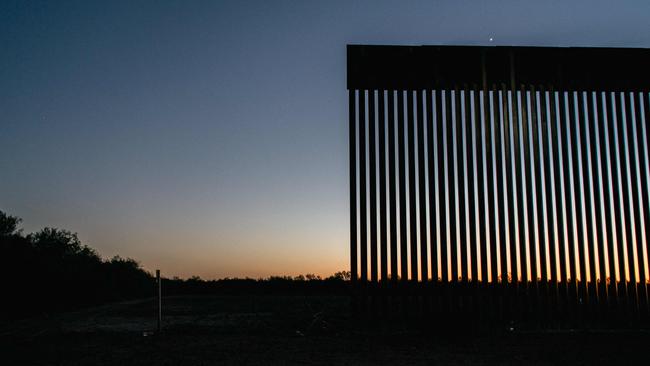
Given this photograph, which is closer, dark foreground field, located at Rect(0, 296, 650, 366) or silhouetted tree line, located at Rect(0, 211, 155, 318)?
dark foreground field, located at Rect(0, 296, 650, 366)

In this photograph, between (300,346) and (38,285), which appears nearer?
(300,346)

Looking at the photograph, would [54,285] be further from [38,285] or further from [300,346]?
[300,346]

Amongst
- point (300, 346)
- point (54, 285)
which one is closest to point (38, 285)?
point (54, 285)

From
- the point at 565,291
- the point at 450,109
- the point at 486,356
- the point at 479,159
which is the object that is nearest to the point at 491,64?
the point at 450,109

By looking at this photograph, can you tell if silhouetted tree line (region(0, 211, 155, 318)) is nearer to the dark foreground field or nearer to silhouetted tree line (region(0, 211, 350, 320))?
silhouetted tree line (region(0, 211, 350, 320))

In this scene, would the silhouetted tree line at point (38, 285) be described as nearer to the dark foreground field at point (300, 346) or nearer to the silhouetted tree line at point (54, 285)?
the silhouetted tree line at point (54, 285)

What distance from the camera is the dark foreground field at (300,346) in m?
5.02

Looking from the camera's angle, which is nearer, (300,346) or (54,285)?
(300,346)

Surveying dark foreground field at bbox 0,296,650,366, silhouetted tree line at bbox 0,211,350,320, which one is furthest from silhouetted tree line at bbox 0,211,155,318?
dark foreground field at bbox 0,296,650,366

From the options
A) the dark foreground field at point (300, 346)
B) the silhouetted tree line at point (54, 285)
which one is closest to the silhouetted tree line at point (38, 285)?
the silhouetted tree line at point (54, 285)

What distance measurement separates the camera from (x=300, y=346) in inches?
232

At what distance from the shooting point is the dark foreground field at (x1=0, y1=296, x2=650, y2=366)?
16.5ft

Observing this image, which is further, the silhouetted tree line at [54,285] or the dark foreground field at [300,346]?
the silhouetted tree line at [54,285]

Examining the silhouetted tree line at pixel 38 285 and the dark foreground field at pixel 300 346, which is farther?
the silhouetted tree line at pixel 38 285
